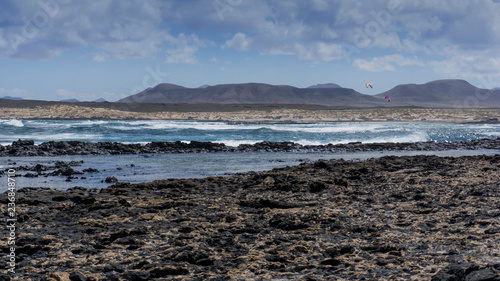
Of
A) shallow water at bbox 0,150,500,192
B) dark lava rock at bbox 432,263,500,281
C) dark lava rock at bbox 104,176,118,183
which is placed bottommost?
shallow water at bbox 0,150,500,192

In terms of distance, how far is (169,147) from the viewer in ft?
88.9

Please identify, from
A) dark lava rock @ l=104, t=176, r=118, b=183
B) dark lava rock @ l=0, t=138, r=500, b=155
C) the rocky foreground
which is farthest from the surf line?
dark lava rock @ l=0, t=138, r=500, b=155

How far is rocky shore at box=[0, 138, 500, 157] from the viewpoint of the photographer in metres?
24.5

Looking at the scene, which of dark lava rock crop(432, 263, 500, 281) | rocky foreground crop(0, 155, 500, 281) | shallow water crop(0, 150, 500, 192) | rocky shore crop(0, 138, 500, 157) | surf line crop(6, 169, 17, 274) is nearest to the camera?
dark lava rock crop(432, 263, 500, 281)

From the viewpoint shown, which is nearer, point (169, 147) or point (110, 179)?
point (110, 179)

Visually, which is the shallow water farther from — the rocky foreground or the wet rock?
the wet rock

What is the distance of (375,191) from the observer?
1097 centimetres

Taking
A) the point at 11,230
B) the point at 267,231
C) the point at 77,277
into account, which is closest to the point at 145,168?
the point at 11,230

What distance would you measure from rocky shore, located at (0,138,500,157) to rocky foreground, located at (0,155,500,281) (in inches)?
541

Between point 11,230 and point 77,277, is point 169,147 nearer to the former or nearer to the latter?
point 11,230

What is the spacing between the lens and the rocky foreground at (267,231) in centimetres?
576

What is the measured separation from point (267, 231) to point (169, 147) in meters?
20.1

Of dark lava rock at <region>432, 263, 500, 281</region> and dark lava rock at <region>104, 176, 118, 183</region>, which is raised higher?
dark lava rock at <region>432, 263, 500, 281</region>

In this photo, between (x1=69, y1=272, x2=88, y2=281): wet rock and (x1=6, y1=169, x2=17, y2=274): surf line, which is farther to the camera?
(x1=6, y1=169, x2=17, y2=274): surf line
